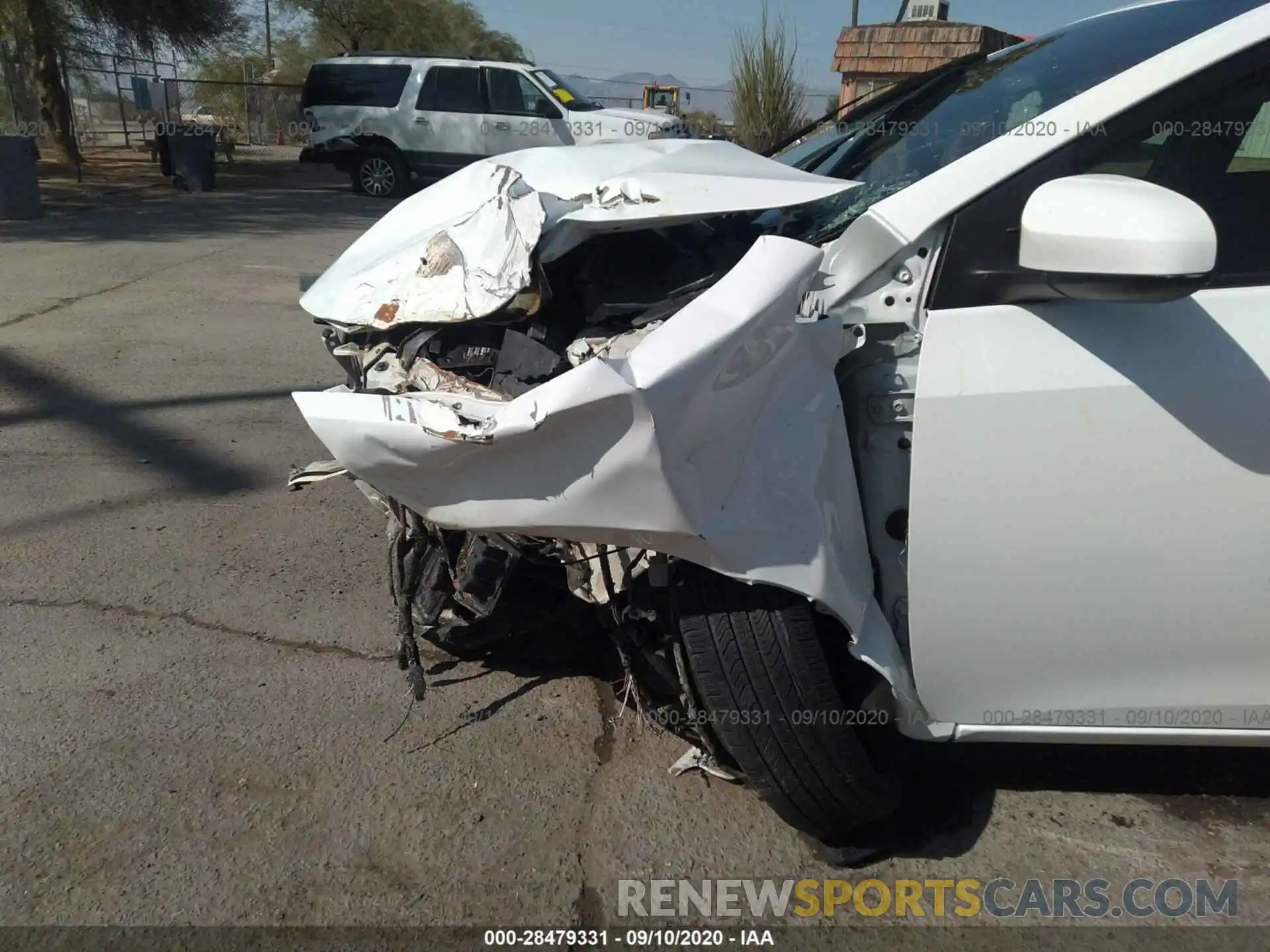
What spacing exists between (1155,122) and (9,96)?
21539mm

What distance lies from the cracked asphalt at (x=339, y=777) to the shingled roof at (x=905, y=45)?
9150 millimetres

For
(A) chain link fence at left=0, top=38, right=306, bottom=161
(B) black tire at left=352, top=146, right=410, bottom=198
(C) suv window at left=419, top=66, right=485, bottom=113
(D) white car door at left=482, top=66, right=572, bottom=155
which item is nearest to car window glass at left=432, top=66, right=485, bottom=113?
(C) suv window at left=419, top=66, right=485, bottom=113

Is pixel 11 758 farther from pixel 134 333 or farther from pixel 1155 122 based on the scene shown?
pixel 134 333

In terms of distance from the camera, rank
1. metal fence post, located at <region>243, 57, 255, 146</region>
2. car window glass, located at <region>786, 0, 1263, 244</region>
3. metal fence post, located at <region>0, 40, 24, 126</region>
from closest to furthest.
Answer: car window glass, located at <region>786, 0, 1263, 244</region> < metal fence post, located at <region>0, 40, 24, 126</region> < metal fence post, located at <region>243, 57, 255, 146</region>

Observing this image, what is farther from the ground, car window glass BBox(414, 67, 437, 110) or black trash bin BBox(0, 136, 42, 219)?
car window glass BBox(414, 67, 437, 110)

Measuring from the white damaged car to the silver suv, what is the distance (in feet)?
44.8

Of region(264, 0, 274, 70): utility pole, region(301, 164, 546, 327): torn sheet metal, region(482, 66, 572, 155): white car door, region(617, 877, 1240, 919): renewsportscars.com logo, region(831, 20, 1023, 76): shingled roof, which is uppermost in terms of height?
region(264, 0, 274, 70): utility pole

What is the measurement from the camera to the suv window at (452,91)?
15.2 meters

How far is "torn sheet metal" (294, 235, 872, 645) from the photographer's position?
1.72m

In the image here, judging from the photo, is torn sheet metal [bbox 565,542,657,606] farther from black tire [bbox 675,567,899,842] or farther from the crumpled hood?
the crumpled hood

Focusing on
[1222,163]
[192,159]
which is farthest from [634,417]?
[192,159]

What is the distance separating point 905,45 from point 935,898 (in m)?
11.5

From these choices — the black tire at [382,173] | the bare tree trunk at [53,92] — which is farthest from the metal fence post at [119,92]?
the black tire at [382,173]

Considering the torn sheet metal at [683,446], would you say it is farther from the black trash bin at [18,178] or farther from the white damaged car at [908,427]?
the black trash bin at [18,178]
